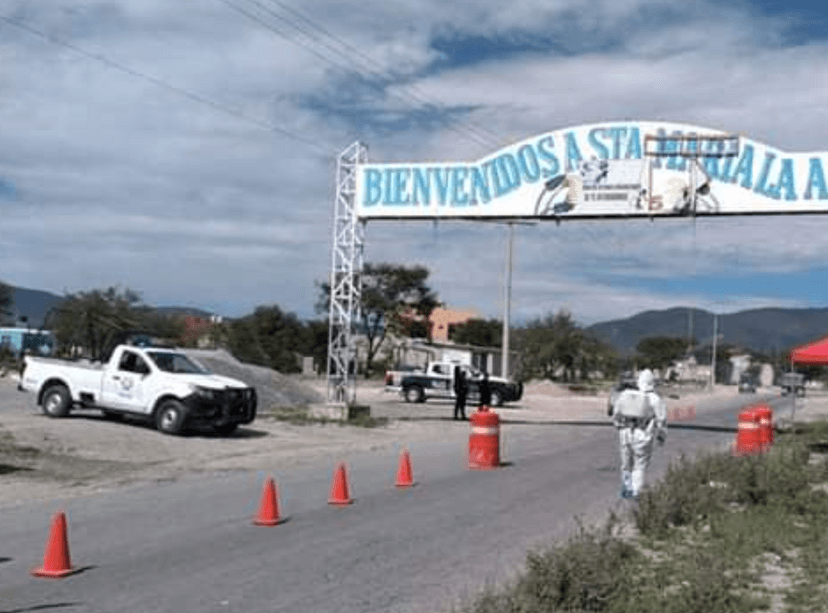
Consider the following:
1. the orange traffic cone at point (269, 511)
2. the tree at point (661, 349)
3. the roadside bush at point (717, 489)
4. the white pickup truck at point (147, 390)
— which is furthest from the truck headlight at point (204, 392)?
the tree at point (661, 349)

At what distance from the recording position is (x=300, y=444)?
24.9 m

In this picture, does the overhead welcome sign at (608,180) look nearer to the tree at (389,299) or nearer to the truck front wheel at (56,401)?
the truck front wheel at (56,401)

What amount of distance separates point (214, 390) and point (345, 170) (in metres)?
10.5

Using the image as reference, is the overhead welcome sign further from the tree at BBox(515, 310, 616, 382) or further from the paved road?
the tree at BBox(515, 310, 616, 382)

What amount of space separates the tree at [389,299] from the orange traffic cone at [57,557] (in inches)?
3046

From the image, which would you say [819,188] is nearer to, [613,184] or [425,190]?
[613,184]

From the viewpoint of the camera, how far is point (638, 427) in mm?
15062

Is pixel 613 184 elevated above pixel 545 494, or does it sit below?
above

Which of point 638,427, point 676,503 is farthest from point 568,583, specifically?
point 638,427

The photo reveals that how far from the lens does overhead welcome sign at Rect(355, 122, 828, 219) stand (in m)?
28.7

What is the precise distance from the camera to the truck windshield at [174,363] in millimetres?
25609

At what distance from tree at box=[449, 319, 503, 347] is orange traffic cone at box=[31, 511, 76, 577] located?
389 feet

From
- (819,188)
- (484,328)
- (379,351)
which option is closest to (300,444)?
(819,188)

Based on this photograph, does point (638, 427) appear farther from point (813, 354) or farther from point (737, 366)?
point (737, 366)
